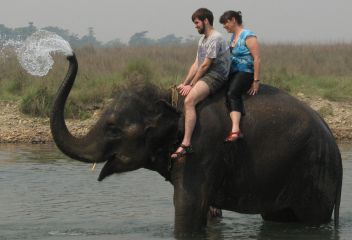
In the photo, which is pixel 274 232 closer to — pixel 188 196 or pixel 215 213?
pixel 215 213

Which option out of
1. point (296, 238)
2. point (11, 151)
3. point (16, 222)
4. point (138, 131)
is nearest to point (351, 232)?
point (296, 238)

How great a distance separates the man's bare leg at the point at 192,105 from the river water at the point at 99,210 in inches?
39.1

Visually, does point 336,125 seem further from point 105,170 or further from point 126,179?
point 105,170

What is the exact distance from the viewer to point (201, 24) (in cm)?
964

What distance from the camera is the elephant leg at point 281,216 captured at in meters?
10.4

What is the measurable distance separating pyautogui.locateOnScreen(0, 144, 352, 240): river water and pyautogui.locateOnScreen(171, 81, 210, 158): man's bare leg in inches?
39.1

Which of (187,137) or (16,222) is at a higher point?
(187,137)

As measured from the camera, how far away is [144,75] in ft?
79.4

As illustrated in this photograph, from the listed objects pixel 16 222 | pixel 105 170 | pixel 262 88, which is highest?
pixel 262 88

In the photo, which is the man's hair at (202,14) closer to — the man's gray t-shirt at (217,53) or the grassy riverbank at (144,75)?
the man's gray t-shirt at (217,53)

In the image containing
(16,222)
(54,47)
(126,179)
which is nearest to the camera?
(54,47)

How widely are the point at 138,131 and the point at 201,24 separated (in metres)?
1.19

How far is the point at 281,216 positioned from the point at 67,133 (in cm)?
268

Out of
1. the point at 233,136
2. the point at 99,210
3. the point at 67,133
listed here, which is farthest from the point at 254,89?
the point at 99,210
